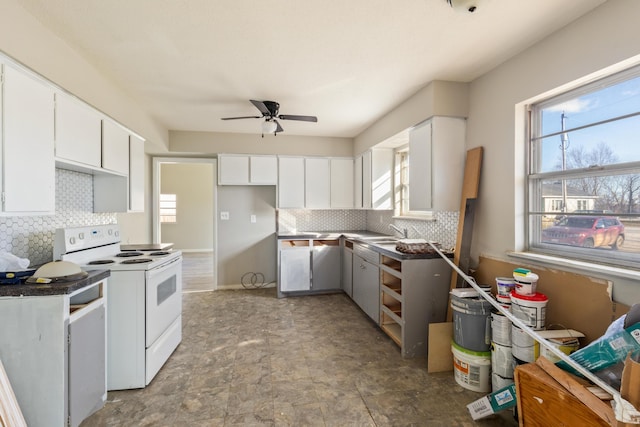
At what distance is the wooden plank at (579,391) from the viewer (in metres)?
1.17

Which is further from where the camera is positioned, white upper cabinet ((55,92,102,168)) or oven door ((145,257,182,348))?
oven door ((145,257,182,348))

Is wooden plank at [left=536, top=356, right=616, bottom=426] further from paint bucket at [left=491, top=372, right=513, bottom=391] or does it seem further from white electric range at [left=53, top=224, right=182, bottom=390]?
white electric range at [left=53, top=224, right=182, bottom=390]

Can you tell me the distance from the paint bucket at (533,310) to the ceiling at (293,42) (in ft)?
5.82

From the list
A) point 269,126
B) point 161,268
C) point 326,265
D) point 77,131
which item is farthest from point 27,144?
point 326,265

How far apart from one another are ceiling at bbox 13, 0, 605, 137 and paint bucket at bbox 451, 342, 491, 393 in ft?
7.45

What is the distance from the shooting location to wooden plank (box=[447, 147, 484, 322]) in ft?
8.52

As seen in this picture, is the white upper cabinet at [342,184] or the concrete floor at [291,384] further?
the white upper cabinet at [342,184]

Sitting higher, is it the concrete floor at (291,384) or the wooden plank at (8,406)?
the wooden plank at (8,406)

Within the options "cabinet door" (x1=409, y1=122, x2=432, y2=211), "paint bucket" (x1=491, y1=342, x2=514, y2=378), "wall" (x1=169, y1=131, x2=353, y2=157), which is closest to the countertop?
"cabinet door" (x1=409, y1=122, x2=432, y2=211)

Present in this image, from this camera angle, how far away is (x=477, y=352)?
2.13 meters

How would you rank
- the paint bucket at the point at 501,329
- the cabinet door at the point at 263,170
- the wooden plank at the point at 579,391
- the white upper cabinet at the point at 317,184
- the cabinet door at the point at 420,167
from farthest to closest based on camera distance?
the white upper cabinet at the point at 317,184 < the cabinet door at the point at 263,170 < the cabinet door at the point at 420,167 < the paint bucket at the point at 501,329 < the wooden plank at the point at 579,391

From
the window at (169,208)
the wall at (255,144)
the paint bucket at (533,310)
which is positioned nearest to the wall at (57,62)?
the wall at (255,144)

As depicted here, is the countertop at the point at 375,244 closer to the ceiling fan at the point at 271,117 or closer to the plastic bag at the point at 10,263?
the ceiling fan at the point at 271,117

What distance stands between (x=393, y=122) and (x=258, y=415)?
318 centimetres
